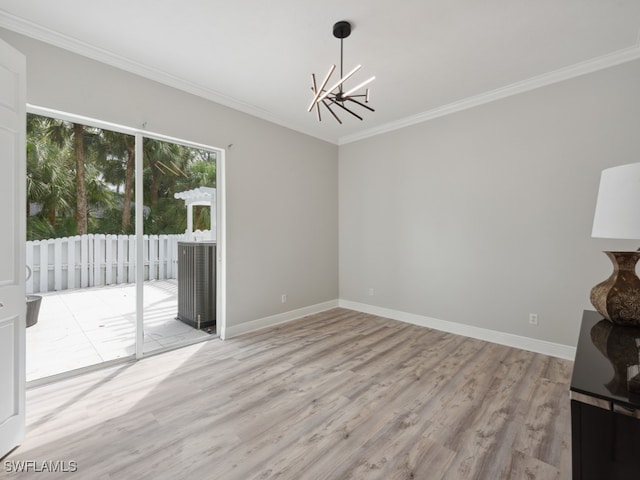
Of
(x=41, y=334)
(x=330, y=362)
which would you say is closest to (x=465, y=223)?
(x=330, y=362)

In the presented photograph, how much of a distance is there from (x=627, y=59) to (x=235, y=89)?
3866mm

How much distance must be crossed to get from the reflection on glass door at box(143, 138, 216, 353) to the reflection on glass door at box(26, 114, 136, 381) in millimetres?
242

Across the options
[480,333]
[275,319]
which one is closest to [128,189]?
[275,319]

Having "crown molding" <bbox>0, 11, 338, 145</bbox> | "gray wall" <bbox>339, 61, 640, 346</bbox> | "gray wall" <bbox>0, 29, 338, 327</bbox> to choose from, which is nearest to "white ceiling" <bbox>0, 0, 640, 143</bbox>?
"crown molding" <bbox>0, 11, 338, 145</bbox>

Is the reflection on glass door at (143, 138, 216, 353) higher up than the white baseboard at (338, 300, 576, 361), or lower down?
higher up

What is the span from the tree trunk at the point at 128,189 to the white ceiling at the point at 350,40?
0.83 m

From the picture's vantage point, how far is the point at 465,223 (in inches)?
149

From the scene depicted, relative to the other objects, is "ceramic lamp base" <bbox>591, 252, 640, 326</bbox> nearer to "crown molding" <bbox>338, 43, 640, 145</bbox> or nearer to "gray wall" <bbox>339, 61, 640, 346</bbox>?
"gray wall" <bbox>339, 61, 640, 346</bbox>

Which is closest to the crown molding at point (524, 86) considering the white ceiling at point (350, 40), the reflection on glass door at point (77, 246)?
A: the white ceiling at point (350, 40)

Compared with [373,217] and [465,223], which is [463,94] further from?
[373,217]

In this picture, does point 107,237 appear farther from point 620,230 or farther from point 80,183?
point 620,230

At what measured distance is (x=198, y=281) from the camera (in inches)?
152

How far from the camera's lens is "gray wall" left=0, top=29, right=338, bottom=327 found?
8.57 ft

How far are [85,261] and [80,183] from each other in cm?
74
